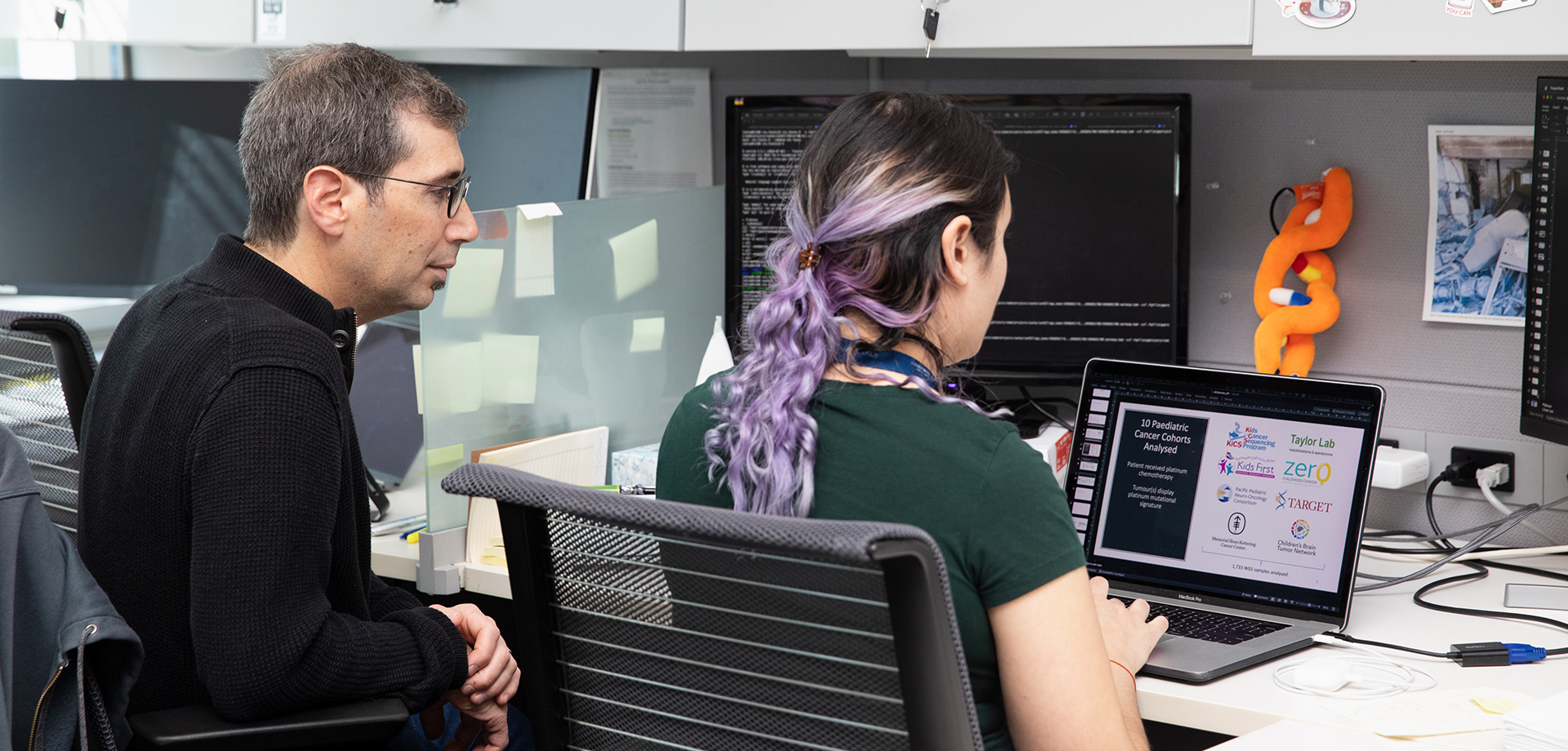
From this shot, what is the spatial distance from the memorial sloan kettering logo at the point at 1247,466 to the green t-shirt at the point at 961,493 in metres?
0.55

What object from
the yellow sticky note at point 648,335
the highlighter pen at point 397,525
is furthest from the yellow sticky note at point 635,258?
the highlighter pen at point 397,525

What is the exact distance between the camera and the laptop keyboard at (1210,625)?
131cm

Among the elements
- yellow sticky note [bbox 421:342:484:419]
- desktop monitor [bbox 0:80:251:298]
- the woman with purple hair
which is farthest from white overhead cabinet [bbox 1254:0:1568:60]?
desktop monitor [bbox 0:80:251:298]

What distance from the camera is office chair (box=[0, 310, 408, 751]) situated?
1.04 metres

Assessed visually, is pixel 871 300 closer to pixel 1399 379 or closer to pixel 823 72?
pixel 1399 379

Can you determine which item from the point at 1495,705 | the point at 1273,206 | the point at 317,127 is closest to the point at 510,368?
the point at 317,127

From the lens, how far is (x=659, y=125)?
2.19 metres

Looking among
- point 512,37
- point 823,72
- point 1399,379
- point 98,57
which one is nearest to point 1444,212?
point 1399,379

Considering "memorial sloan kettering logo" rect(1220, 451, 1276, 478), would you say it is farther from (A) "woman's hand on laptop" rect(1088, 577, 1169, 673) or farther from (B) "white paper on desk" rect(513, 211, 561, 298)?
(B) "white paper on desk" rect(513, 211, 561, 298)

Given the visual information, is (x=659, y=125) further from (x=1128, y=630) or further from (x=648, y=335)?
(x=1128, y=630)

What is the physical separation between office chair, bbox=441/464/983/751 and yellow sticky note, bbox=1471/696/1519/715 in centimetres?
58

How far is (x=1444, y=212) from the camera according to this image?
5.35 ft

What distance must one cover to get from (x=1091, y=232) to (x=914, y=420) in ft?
2.87

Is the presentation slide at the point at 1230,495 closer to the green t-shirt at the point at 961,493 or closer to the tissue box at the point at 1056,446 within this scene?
the tissue box at the point at 1056,446
